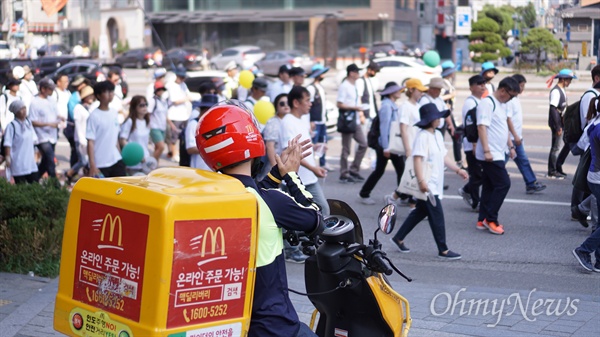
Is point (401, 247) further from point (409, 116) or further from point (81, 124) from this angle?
point (81, 124)

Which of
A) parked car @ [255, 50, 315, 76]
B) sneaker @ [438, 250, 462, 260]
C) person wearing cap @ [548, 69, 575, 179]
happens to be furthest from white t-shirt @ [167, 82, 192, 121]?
parked car @ [255, 50, 315, 76]

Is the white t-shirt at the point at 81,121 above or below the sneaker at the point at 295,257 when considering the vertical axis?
above

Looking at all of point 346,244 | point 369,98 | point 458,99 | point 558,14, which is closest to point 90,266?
point 346,244

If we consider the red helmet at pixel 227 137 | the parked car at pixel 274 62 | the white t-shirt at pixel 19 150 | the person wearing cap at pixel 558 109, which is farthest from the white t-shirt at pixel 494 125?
the parked car at pixel 274 62

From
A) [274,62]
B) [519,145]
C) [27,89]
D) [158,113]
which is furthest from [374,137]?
[274,62]

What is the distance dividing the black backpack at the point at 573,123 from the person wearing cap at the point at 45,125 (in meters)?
7.15

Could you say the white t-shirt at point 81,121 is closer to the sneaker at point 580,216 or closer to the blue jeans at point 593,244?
the sneaker at point 580,216

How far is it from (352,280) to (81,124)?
9.61 m

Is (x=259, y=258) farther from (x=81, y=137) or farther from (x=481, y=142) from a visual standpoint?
(x=81, y=137)

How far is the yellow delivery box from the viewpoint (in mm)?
3137

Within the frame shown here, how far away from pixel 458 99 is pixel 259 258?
25.2 metres

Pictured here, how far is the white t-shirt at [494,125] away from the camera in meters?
9.89

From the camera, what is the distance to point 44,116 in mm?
12984

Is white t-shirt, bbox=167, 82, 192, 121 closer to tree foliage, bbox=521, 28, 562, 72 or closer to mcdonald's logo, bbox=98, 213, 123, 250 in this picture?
mcdonald's logo, bbox=98, 213, 123, 250
